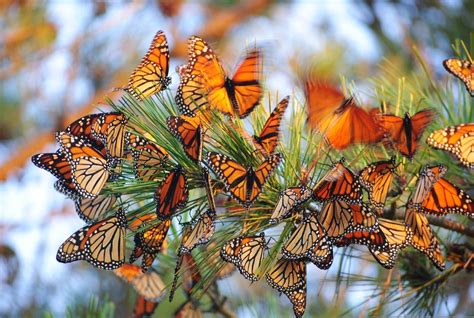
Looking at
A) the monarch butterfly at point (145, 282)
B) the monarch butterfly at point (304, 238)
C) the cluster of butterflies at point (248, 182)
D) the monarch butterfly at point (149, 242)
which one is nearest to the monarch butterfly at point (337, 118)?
the cluster of butterflies at point (248, 182)

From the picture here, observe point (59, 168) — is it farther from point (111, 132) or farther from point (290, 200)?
point (290, 200)

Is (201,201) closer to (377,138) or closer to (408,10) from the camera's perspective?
(377,138)

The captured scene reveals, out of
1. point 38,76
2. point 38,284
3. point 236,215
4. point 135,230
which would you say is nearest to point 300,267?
point 236,215

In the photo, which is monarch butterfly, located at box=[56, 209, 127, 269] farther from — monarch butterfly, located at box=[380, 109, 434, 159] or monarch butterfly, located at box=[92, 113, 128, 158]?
monarch butterfly, located at box=[380, 109, 434, 159]

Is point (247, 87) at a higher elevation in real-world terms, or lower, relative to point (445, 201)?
higher

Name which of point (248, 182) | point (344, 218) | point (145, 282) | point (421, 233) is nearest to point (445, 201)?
point (421, 233)

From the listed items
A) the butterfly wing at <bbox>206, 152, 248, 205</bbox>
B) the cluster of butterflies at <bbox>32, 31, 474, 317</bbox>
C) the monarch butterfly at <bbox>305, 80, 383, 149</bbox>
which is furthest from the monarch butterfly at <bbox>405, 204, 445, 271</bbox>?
the butterfly wing at <bbox>206, 152, 248, 205</bbox>

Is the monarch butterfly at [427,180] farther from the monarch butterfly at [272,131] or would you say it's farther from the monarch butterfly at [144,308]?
the monarch butterfly at [144,308]
